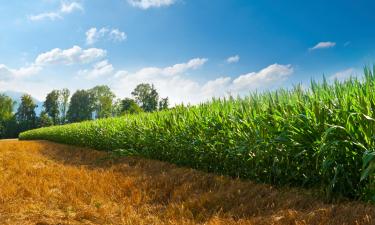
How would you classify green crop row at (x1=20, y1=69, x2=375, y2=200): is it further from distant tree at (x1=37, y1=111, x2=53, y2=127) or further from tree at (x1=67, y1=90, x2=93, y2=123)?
tree at (x1=67, y1=90, x2=93, y2=123)

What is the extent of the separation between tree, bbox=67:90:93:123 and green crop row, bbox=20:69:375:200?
277 feet

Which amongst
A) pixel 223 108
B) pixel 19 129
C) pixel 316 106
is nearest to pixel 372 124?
pixel 316 106

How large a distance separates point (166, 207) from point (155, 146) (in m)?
4.66

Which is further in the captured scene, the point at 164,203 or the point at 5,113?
the point at 5,113

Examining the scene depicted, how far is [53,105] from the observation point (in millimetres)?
88875

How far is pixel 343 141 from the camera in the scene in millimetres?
4043

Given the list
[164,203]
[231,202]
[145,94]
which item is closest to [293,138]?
[231,202]

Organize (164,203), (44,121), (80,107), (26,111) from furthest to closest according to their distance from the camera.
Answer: (80,107) → (26,111) → (44,121) → (164,203)

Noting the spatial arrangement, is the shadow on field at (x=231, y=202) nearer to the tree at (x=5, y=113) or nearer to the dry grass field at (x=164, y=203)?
the dry grass field at (x=164, y=203)

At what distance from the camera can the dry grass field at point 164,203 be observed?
12.9 ft

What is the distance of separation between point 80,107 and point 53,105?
625 centimetres

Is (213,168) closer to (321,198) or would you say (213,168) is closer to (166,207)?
(166,207)

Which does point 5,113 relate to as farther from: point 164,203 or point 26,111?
point 164,203

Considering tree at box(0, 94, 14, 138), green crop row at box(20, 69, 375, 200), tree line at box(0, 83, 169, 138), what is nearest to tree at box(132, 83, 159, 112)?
tree line at box(0, 83, 169, 138)
